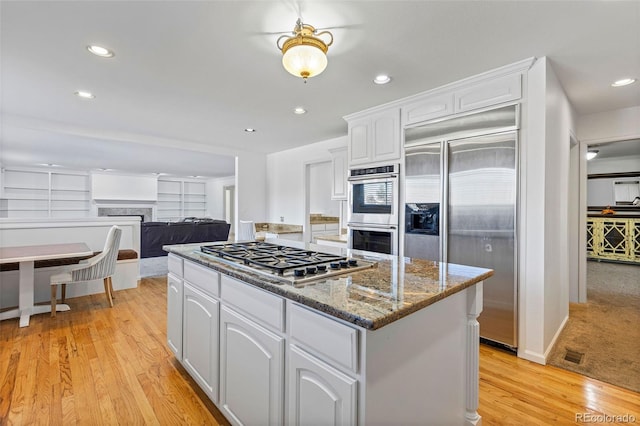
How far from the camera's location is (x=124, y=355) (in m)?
2.41

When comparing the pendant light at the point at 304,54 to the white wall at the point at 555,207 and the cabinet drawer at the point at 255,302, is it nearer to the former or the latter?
the cabinet drawer at the point at 255,302

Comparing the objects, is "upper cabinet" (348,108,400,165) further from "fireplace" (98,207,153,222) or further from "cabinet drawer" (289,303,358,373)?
"fireplace" (98,207,153,222)

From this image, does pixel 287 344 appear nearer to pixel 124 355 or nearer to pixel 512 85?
pixel 124 355

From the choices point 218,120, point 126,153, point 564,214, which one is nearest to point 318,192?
point 218,120

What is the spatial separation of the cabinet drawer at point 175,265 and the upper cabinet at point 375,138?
2265mm

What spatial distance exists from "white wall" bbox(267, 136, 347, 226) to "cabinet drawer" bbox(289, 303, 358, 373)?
4.05 metres

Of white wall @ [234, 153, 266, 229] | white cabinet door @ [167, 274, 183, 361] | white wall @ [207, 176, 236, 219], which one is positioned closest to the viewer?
white cabinet door @ [167, 274, 183, 361]

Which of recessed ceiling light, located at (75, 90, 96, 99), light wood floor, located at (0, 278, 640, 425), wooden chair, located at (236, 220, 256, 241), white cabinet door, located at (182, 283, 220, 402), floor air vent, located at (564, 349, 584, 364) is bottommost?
light wood floor, located at (0, 278, 640, 425)

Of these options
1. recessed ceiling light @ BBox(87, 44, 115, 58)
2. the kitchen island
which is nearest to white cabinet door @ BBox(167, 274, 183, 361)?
the kitchen island

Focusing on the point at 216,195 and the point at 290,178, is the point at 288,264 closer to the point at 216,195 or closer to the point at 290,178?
the point at 290,178

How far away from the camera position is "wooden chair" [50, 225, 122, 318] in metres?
3.26

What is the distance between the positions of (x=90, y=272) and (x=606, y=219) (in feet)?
31.4

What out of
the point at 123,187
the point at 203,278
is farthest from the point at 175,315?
the point at 123,187

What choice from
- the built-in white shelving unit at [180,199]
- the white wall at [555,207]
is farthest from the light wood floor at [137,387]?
the built-in white shelving unit at [180,199]
